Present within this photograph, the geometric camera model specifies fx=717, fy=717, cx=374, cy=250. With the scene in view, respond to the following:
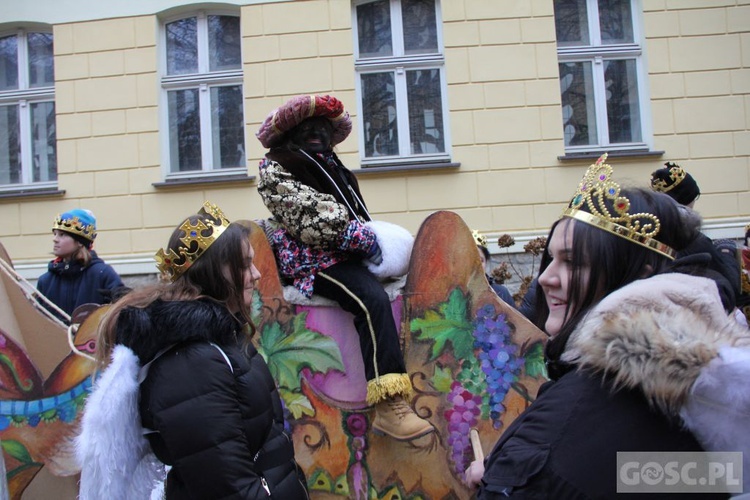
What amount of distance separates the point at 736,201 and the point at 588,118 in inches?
75.4

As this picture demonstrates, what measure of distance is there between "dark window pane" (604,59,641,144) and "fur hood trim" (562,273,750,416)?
25.0 feet

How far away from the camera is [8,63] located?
912 cm

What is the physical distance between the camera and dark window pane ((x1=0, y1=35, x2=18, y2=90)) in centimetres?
906

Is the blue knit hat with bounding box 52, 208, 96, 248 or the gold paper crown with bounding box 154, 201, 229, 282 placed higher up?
the blue knit hat with bounding box 52, 208, 96, 248

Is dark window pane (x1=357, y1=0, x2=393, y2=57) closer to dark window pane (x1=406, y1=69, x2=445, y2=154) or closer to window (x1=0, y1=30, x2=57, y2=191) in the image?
dark window pane (x1=406, y1=69, x2=445, y2=154)

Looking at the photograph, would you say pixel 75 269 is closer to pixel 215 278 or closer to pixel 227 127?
pixel 215 278

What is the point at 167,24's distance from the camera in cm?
884

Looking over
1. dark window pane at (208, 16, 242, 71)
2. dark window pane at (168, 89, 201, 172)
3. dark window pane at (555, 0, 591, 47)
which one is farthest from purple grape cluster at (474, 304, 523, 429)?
dark window pane at (208, 16, 242, 71)

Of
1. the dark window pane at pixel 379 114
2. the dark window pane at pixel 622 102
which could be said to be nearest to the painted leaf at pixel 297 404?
the dark window pane at pixel 379 114

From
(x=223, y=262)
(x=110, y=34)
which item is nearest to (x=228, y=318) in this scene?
(x=223, y=262)

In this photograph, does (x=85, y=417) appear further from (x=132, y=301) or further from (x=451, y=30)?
(x=451, y=30)

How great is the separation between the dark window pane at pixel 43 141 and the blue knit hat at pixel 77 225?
3.99 m

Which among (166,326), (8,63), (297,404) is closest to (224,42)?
(8,63)

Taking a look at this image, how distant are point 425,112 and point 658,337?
24.6 ft
